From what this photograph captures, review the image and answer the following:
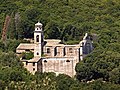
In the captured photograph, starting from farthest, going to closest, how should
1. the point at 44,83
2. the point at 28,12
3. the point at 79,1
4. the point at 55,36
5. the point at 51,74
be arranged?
the point at 79,1 → the point at 28,12 → the point at 55,36 → the point at 51,74 → the point at 44,83

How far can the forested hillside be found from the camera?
48625 millimetres

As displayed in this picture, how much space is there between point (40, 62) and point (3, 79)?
13.8 feet

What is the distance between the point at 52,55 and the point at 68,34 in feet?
34.9

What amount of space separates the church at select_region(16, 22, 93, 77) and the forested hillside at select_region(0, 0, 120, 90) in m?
0.78

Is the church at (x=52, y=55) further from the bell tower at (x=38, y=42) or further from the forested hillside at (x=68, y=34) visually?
the forested hillside at (x=68, y=34)

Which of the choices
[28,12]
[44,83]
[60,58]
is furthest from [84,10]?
[44,83]

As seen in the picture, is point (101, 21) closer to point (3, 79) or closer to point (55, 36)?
point (55, 36)

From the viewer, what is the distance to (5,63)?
5322cm

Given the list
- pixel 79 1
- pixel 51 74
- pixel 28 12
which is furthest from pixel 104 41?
pixel 79 1

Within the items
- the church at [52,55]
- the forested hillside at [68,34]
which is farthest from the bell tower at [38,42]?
the forested hillside at [68,34]

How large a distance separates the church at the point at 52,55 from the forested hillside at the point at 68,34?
78cm

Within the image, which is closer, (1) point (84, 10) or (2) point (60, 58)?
(2) point (60, 58)

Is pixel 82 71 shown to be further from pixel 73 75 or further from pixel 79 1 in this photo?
pixel 79 1

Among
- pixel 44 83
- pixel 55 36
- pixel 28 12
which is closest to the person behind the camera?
pixel 44 83
